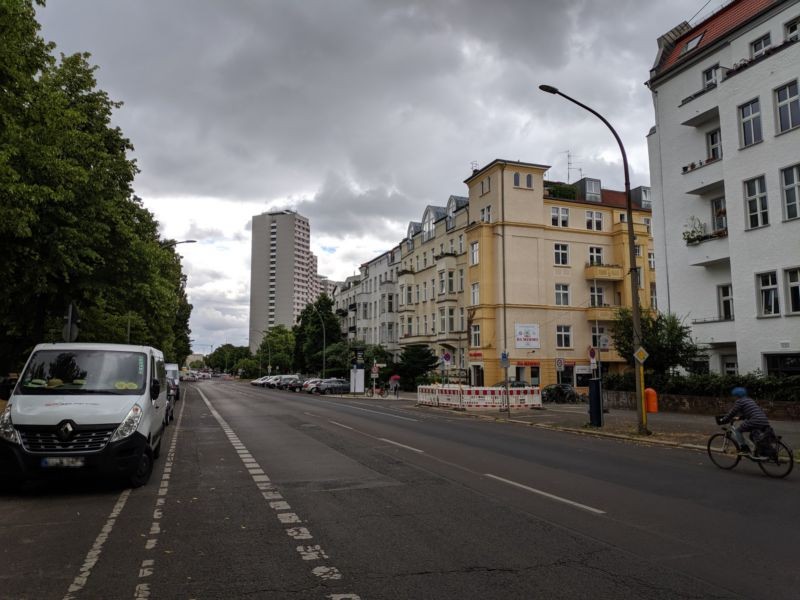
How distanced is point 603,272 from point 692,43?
22.7m

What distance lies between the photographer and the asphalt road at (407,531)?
479cm

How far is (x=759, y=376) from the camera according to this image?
2298 cm

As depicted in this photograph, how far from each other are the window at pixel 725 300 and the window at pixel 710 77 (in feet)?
30.2

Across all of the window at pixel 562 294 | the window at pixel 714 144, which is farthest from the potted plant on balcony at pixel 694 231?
the window at pixel 562 294

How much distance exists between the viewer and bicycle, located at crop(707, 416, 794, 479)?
10.2 meters

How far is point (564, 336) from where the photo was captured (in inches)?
1945

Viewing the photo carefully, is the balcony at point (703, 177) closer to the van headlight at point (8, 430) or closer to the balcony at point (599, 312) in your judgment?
the balcony at point (599, 312)

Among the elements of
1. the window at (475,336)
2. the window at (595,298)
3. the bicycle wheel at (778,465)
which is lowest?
the bicycle wheel at (778,465)

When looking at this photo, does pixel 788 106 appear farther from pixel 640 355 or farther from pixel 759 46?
pixel 640 355

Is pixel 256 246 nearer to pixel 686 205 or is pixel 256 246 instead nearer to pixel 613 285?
pixel 613 285

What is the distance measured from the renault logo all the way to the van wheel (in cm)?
97

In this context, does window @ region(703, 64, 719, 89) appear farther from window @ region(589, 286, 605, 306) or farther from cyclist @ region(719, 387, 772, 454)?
window @ region(589, 286, 605, 306)

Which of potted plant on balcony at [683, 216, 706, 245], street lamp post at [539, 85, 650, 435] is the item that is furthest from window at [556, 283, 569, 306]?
street lamp post at [539, 85, 650, 435]

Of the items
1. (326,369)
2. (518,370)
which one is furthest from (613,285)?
(326,369)
